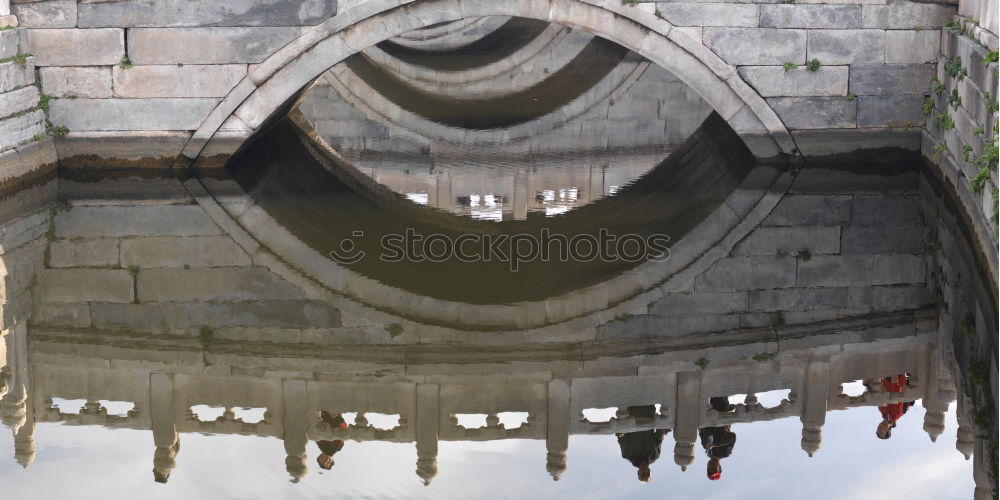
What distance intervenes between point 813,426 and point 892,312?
1471mm

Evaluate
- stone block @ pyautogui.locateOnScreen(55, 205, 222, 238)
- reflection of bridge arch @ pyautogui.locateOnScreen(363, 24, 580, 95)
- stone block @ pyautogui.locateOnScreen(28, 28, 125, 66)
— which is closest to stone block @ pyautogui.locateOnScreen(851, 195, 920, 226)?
stone block @ pyautogui.locateOnScreen(55, 205, 222, 238)

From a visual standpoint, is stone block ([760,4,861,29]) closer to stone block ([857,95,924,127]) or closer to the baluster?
stone block ([857,95,924,127])

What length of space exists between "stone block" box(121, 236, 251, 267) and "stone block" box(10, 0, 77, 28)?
6.98 feet

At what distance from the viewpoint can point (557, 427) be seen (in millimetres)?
5219

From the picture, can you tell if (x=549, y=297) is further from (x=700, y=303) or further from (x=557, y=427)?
(x=557, y=427)

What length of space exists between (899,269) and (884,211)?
1.27 metres

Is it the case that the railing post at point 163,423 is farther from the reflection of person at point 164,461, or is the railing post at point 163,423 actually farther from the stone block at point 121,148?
the stone block at point 121,148

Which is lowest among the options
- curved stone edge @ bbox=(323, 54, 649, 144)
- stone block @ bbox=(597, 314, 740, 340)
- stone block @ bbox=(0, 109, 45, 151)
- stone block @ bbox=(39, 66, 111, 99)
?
stone block @ bbox=(597, 314, 740, 340)

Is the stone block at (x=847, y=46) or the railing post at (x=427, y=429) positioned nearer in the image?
the railing post at (x=427, y=429)

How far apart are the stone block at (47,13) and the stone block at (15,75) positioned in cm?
25

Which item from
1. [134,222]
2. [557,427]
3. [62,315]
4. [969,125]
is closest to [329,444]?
[557,427]

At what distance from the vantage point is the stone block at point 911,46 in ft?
31.2

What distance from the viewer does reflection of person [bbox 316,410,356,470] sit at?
16.0 ft

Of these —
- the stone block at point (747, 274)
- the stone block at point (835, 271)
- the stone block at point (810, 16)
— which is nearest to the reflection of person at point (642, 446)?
the stone block at point (747, 274)
